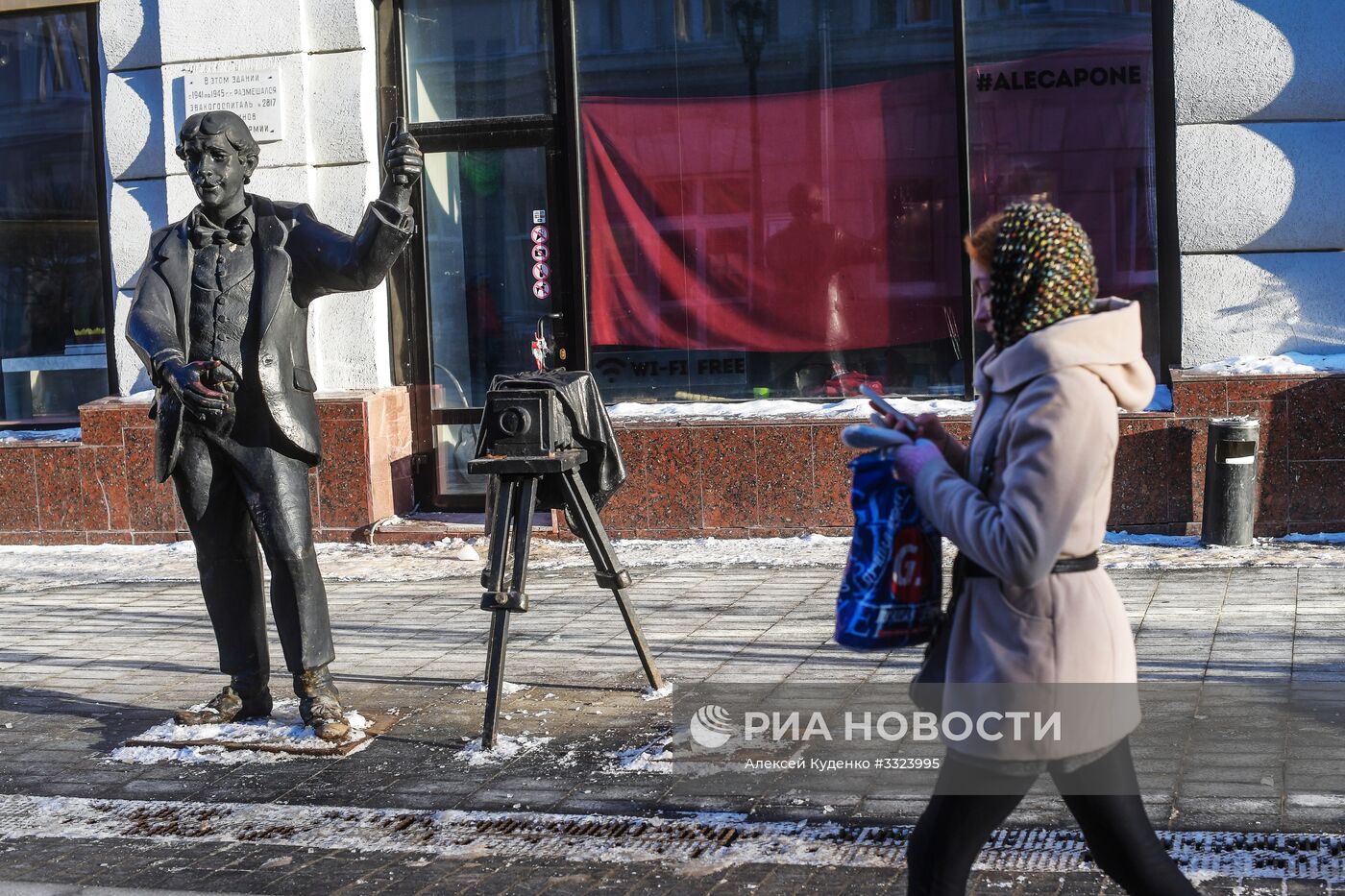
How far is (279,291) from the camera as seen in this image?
5.88 meters

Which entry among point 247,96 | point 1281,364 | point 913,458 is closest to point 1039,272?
point 913,458

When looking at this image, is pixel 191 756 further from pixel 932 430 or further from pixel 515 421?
pixel 932 430

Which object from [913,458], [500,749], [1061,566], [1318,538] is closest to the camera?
[1061,566]

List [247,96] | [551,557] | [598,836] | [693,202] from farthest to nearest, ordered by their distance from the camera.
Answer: [247,96] → [693,202] → [551,557] → [598,836]

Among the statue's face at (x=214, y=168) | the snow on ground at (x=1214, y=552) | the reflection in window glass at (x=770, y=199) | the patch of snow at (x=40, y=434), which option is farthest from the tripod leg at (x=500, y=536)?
the patch of snow at (x=40, y=434)

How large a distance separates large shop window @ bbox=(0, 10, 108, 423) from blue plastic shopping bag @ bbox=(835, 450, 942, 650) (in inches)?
372

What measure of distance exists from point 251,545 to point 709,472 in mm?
4253

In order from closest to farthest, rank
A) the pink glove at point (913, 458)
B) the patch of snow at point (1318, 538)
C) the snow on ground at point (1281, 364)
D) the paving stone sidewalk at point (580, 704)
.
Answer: the pink glove at point (913, 458) < the paving stone sidewalk at point (580, 704) < the patch of snow at point (1318, 538) < the snow on ground at point (1281, 364)

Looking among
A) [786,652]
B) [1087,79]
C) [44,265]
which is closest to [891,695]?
[786,652]

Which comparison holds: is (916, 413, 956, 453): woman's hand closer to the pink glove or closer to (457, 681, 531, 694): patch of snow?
the pink glove

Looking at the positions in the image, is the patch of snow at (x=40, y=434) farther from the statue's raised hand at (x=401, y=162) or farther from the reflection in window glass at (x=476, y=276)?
the statue's raised hand at (x=401, y=162)

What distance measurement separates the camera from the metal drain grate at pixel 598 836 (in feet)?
14.1

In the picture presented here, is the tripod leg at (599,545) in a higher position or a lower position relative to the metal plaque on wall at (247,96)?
lower

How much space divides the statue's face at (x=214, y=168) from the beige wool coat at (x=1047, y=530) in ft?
11.8
